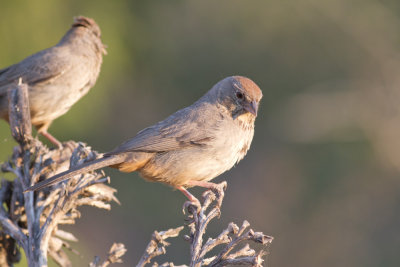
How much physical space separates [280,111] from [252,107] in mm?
6962

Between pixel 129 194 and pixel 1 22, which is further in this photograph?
pixel 129 194

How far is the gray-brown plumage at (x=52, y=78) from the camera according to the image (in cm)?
570

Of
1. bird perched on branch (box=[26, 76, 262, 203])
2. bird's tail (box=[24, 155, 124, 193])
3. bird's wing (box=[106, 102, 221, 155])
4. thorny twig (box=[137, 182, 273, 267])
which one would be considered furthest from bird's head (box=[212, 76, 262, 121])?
thorny twig (box=[137, 182, 273, 267])

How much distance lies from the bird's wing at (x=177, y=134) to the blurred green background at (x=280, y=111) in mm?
5301

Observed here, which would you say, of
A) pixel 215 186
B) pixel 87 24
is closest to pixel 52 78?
pixel 87 24

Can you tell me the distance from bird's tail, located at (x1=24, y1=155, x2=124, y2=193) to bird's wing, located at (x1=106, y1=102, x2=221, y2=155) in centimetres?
18

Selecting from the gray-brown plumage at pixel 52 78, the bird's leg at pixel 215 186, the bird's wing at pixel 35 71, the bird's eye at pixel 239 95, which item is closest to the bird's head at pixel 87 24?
the gray-brown plumage at pixel 52 78

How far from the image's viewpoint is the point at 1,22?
28.2 feet

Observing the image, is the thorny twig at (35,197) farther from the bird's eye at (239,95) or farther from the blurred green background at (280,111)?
the blurred green background at (280,111)

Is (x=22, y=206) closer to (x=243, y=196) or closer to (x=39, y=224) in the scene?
(x=39, y=224)

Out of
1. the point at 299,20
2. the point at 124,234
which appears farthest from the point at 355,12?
the point at 124,234

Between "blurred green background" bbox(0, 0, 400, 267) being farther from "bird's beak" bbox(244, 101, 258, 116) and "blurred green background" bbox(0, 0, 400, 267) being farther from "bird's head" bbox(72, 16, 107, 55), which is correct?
"bird's beak" bbox(244, 101, 258, 116)

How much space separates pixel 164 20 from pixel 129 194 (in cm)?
338

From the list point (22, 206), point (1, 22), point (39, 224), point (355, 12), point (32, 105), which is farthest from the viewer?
point (355, 12)
